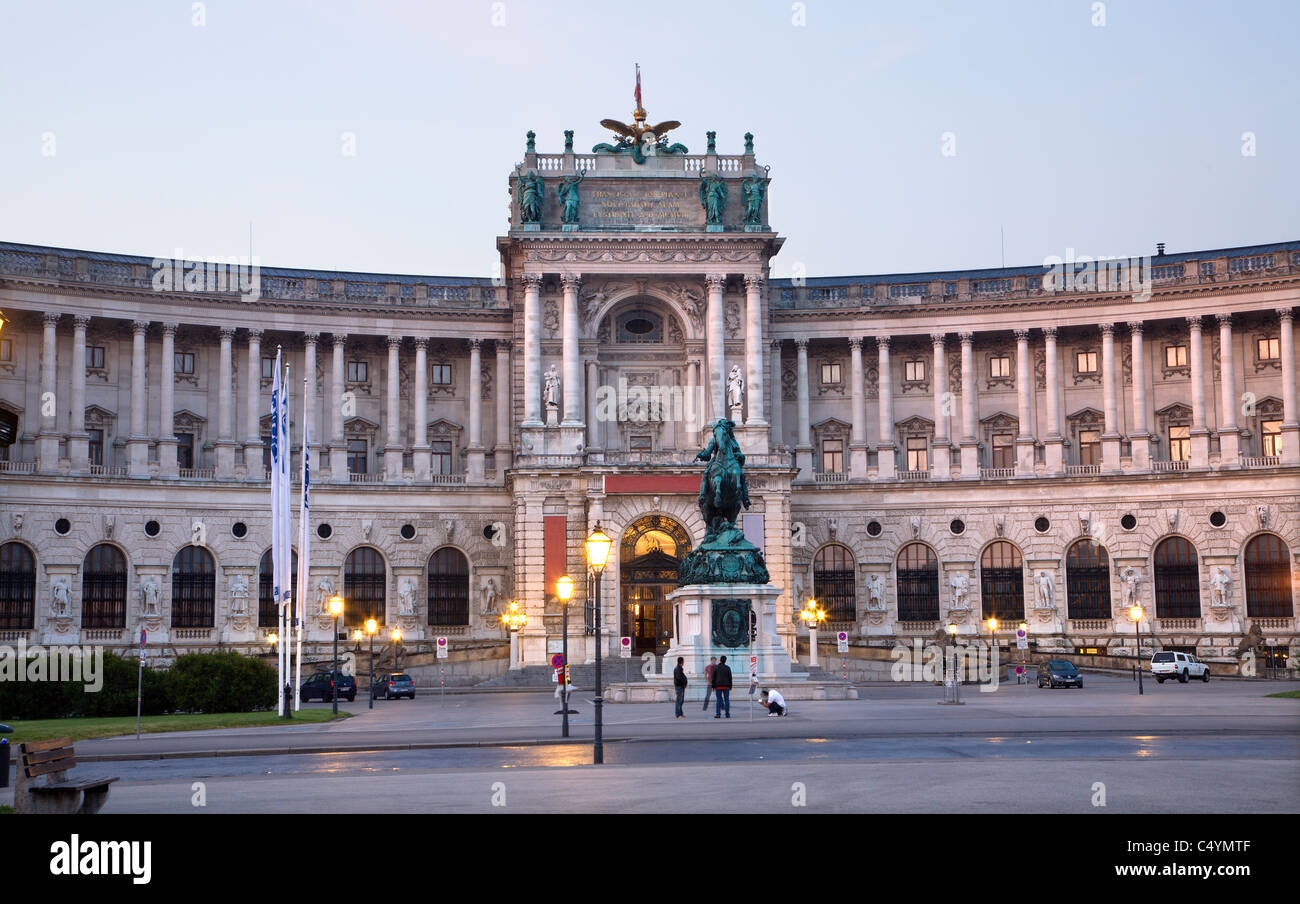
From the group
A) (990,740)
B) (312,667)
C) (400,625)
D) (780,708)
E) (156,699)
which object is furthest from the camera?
(400,625)

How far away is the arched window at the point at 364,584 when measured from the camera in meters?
83.1

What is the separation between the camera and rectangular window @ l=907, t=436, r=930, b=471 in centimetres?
8869

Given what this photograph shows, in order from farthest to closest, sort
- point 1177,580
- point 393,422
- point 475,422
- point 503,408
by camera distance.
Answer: point 503,408, point 475,422, point 393,422, point 1177,580

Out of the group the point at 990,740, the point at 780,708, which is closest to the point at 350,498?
the point at 780,708

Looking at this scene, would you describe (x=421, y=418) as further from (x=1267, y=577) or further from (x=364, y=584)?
(x=1267, y=577)

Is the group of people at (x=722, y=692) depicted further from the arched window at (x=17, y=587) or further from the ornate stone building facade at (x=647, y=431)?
the arched window at (x=17, y=587)

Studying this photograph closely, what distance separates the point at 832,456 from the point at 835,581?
7820 millimetres

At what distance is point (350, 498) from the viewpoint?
83562 mm

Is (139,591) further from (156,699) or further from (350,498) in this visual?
(156,699)

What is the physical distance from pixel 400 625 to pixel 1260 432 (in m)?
49.7

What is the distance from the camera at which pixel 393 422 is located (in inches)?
3356

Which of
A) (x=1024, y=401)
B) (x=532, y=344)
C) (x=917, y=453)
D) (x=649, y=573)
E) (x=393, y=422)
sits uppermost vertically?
(x=532, y=344)

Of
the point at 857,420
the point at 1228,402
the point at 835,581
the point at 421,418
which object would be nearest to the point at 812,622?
the point at 835,581

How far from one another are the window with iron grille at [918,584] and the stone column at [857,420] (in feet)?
17.7
